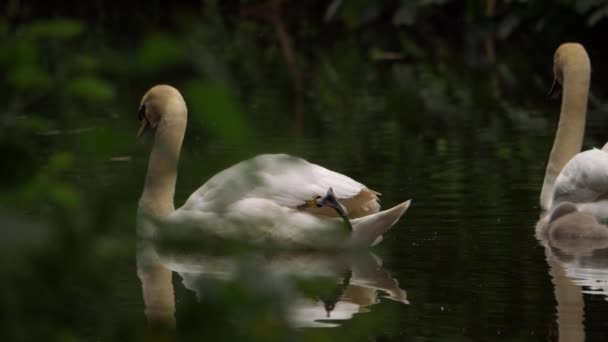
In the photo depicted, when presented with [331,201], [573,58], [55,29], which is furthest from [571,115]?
[55,29]

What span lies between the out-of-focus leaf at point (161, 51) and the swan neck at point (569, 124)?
6.86 metres

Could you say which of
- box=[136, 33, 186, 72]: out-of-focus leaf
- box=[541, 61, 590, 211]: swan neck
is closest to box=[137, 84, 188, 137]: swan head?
box=[541, 61, 590, 211]: swan neck

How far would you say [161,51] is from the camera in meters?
1.50

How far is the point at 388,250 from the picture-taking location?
7277mm

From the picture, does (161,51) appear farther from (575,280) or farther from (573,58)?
(573,58)

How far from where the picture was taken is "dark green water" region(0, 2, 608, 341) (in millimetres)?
1553

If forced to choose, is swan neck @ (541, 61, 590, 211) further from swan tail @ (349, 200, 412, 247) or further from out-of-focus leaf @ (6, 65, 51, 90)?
out-of-focus leaf @ (6, 65, 51, 90)

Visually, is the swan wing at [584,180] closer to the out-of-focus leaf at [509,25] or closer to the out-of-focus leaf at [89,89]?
the out-of-focus leaf at [89,89]

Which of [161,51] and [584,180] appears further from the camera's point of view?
[584,180]

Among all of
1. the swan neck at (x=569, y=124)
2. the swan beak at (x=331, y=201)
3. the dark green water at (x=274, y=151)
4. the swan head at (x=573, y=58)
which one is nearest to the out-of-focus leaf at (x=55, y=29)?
the dark green water at (x=274, y=151)

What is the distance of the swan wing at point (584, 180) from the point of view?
713cm

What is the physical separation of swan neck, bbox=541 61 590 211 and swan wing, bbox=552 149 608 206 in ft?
2.68

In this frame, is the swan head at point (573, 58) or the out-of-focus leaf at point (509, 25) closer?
the swan head at point (573, 58)

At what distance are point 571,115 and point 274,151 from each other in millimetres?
7180
